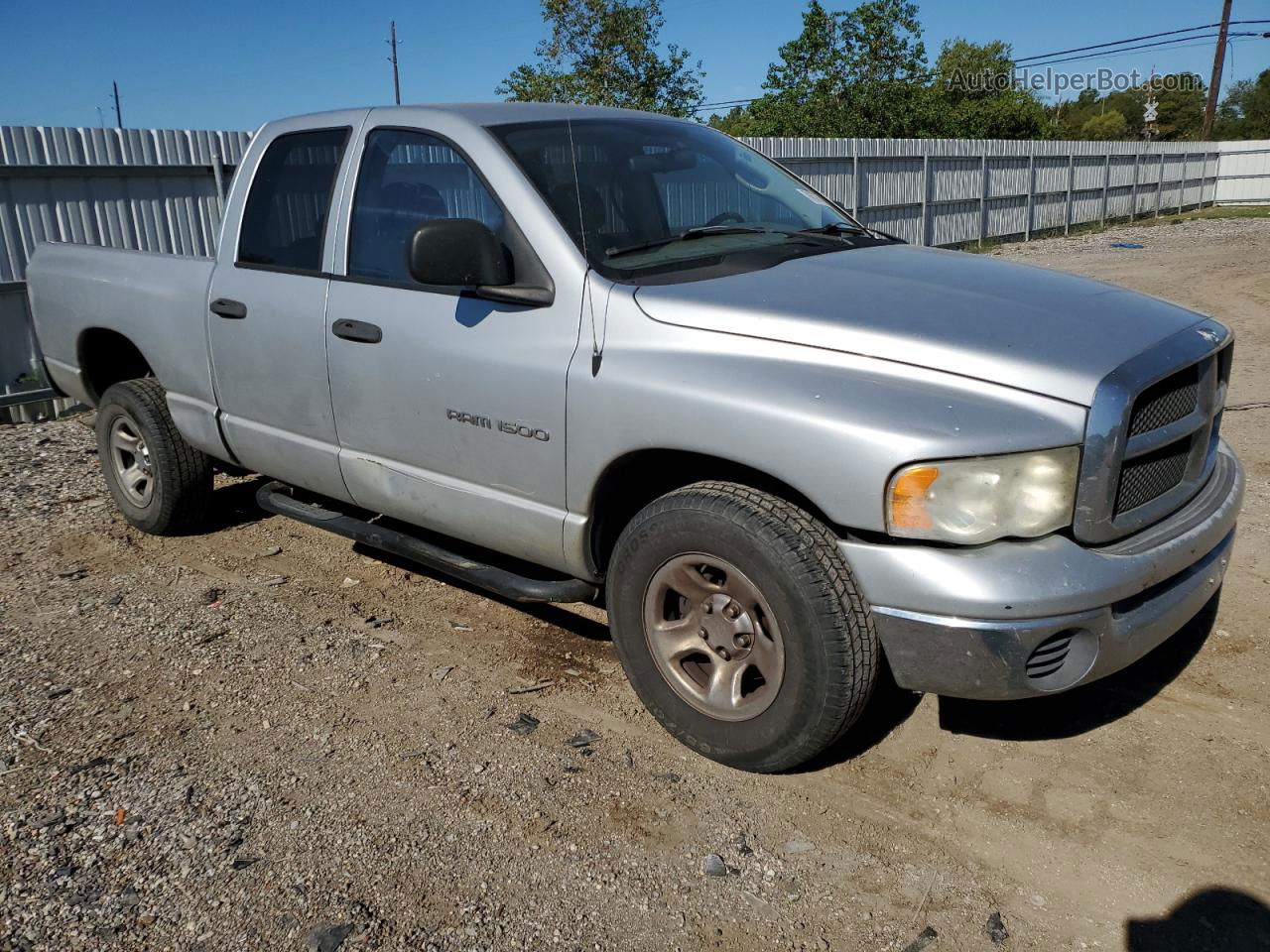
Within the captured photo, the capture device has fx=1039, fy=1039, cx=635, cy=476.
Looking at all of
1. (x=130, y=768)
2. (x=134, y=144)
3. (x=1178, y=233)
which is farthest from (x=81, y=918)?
(x=1178, y=233)

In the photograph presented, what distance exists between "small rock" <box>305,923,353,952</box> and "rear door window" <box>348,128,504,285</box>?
7.21 feet

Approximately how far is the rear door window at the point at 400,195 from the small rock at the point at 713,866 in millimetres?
2234

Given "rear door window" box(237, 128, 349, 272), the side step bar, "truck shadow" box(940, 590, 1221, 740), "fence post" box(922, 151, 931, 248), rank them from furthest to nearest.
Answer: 1. "fence post" box(922, 151, 931, 248)
2. "rear door window" box(237, 128, 349, 272)
3. the side step bar
4. "truck shadow" box(940, 590, 1221, 740)

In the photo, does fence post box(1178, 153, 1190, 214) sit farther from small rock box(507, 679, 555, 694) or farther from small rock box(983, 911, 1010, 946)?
small rock box(983, 911, 1010, 946)

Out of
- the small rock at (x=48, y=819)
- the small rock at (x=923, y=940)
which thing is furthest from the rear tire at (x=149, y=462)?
the small rock at (x=923, y=940)

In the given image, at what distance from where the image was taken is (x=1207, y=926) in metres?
2.50

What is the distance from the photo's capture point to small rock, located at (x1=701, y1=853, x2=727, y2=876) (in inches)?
108

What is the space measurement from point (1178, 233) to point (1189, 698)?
23803 millimetres

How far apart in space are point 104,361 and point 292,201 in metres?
2.00

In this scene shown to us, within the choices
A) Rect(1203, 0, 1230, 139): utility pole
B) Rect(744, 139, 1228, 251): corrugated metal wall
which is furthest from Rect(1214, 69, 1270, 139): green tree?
Rect(744, 139, 1228, 251): corrugated metal wall

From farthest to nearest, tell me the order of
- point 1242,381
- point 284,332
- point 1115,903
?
point 1242,381 < point 284,332 < point 1115,903

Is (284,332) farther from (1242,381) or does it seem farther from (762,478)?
(1242,381)

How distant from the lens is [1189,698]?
3.53 metres

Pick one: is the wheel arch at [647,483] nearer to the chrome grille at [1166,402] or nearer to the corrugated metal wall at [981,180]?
the chrome grille at [1166,402]
